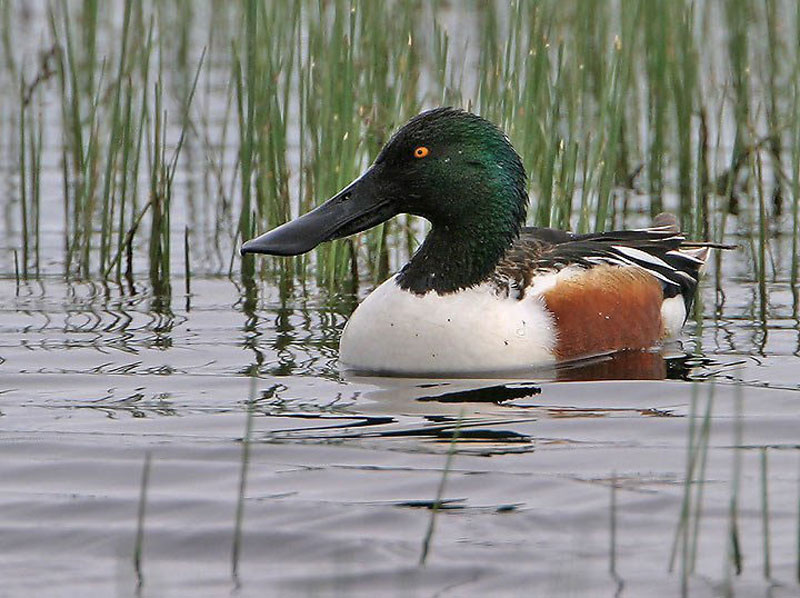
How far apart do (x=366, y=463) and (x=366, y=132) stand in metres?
2.76

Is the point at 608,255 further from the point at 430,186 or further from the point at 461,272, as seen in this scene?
the point at 430,186

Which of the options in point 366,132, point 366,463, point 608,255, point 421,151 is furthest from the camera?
point 366,132

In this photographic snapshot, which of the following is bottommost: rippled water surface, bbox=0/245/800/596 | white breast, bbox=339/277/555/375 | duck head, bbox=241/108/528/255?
rippled water surface, bbox=0/245/800/596

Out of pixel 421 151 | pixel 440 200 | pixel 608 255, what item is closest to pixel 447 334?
pixel 440 200

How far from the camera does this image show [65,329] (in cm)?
699

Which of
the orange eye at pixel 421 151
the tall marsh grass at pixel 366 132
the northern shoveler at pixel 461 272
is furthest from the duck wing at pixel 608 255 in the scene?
the orange eye at pixel 421 151

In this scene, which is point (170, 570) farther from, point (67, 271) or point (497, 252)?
point (67, 271)

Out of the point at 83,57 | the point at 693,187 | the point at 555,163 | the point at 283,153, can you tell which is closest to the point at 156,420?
the point at 283,153

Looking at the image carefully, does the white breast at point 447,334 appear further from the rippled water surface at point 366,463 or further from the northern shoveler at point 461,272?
the rippled water surface at point 366,463

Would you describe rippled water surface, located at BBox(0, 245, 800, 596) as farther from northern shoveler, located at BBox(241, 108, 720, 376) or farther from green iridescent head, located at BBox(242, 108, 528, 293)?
green iridescent head, located at BBox(242, 108, 528, 293)

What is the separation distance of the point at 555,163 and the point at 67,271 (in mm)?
2391

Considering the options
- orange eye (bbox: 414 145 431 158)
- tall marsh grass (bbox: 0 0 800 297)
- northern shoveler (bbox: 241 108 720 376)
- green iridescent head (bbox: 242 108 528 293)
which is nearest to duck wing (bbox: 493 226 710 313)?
northern shoveler (bbox: 241 108 720 376)

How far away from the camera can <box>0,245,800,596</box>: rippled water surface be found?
3.95 meters

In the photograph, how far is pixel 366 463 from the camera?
4945mm
